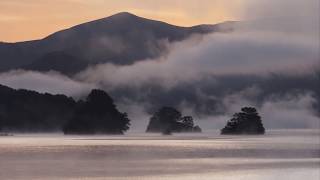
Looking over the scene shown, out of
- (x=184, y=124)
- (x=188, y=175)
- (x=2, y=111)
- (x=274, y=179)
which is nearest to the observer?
(x=274, y=179)

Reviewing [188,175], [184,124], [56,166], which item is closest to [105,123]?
[184,124]

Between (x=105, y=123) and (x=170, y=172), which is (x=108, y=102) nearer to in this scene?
(x=105, y=123)

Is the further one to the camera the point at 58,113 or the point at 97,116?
the point at 97,116

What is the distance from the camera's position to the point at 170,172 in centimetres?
5878

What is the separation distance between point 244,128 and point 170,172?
105m

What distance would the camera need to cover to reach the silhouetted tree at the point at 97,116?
153m

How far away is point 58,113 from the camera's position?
152 m

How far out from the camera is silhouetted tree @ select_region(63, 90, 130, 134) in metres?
153

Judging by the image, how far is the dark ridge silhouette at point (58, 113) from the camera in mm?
143288

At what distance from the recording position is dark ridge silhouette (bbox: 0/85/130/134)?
14329 cm

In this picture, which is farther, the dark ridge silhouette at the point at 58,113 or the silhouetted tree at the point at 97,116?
the silhouetted tree at the point at 97,116

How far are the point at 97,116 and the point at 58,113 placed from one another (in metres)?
6.97

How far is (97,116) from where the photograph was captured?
15312cm

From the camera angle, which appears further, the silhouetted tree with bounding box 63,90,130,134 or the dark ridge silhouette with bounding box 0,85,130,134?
the silhouetted tree with bounding box 63,90,130,134
